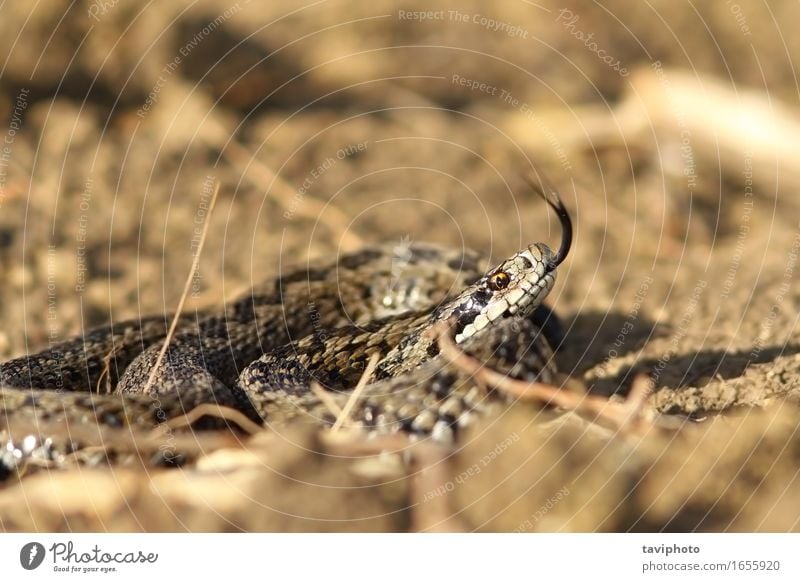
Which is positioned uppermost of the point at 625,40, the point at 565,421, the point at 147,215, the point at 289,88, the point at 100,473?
the point at 625,40

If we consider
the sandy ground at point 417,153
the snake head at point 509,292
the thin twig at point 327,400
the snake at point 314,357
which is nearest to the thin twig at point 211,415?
the snake at point 314,357

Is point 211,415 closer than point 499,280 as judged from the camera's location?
Yes

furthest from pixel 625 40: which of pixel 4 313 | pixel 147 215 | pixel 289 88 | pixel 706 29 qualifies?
pixel 4 313
